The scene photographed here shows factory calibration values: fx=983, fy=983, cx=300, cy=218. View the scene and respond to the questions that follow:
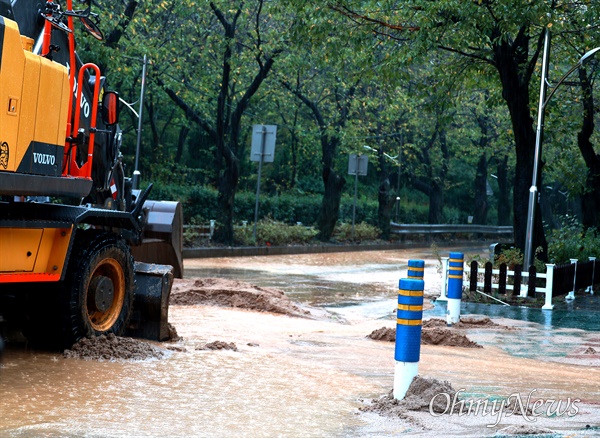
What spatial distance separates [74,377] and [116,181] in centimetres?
392

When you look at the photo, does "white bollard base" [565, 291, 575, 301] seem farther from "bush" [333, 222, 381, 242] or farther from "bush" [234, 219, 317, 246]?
"bush" [333, 222, 381, 242]

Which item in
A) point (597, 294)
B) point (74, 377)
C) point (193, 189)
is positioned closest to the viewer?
point (74, 377)

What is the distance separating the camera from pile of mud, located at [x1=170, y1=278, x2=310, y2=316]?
15.3 meters

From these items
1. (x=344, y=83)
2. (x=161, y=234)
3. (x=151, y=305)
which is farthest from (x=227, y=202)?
(x=151, y=305)

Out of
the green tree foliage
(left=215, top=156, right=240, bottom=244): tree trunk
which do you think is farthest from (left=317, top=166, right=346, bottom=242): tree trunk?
(left=215, top=156, right=240, bottom=244): tree trunk

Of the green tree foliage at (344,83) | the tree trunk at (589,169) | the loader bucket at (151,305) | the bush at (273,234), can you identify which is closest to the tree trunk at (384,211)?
the green tree foliage at (344,83)

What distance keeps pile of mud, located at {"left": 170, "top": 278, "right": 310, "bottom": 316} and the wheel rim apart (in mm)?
4610

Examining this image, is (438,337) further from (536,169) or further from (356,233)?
(356,233)

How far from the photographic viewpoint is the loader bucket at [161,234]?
14664 millimetres

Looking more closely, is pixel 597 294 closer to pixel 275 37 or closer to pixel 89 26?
pixel 275 37

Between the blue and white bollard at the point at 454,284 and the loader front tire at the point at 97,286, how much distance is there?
5.55 meters

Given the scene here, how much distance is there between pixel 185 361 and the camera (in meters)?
9.82

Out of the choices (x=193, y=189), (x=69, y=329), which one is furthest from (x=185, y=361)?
(x=193, y=189)

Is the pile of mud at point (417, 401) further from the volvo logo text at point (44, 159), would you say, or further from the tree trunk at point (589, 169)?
the tree trunk at point (589, 169)
